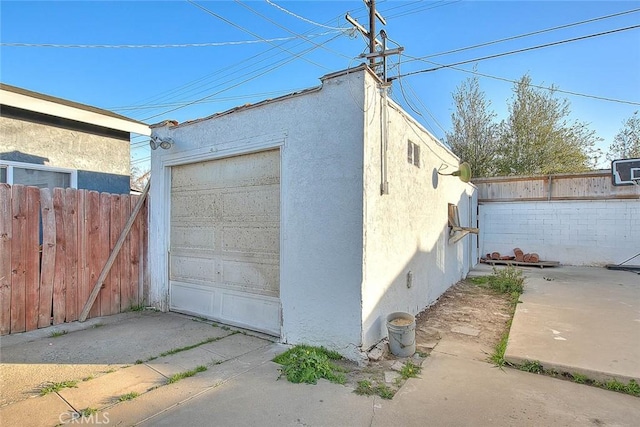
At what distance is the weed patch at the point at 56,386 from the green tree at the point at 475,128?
16.5 meters

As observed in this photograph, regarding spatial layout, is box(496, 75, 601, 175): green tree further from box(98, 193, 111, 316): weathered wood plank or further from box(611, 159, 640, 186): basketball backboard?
box(98, 193, 111, 316): weathered wood plank

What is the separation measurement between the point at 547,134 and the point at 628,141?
3789 millimetres

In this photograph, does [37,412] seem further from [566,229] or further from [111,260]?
[566,229]

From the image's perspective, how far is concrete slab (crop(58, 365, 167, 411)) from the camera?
8.80 ft

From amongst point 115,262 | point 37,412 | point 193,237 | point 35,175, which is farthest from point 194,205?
point 35,175

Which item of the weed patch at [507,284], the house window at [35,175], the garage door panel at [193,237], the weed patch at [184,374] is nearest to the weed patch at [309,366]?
the weed patch at [184,374]

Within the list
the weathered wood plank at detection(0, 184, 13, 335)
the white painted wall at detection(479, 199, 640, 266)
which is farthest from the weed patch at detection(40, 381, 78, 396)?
the white painted wall at detection(479, 199, 640, 266)

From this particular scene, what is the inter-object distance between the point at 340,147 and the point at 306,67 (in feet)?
24.5

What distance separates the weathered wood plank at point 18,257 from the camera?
13.8 feet

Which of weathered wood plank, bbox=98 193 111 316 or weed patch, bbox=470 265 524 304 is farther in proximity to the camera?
weed patch, bbox=470 265 524 304

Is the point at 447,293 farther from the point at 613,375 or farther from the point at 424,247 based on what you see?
the point at 613,375

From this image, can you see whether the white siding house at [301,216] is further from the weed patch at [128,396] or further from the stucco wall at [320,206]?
the weed patch at [128,396]

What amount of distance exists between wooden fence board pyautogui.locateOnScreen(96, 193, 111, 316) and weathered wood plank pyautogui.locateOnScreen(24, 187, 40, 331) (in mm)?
792

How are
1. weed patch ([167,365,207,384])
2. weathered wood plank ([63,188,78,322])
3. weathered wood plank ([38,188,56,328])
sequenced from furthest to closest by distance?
weathered wood plank ([63,188,78,322])
weathered wood plank ([38,188,56,328])
weed patch ([167,365,207,384])
